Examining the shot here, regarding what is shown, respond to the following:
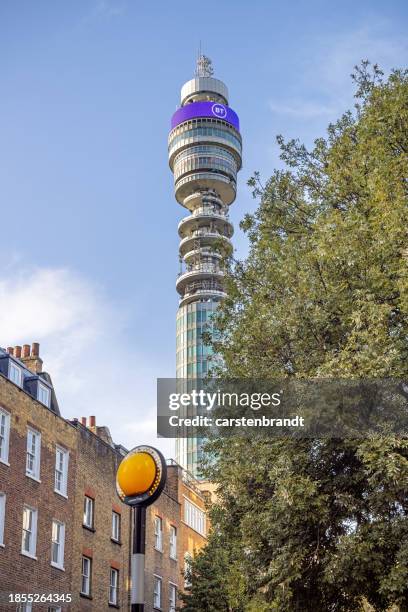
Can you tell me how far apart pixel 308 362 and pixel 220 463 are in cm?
396

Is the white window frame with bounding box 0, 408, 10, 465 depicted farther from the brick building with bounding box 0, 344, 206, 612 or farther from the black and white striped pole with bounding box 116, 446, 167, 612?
the black and white striped pole with bounding box 116, 446, 167, 612

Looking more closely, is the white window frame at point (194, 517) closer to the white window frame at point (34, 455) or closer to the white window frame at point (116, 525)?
the white window frame at point (116, 525)

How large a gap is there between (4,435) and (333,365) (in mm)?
Result: 14933

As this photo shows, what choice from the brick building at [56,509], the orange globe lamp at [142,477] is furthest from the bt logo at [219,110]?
the orange globe lamp at [142,477]

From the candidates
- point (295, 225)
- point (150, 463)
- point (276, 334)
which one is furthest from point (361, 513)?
point (150, 463)

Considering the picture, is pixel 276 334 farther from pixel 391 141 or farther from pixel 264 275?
Result: pixel 391 141

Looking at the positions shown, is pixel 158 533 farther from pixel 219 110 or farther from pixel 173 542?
pixel 219 110

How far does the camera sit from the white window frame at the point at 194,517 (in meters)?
50.4

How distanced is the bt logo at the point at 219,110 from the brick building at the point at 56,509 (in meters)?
130

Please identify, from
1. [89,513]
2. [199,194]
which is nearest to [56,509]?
[89,513]

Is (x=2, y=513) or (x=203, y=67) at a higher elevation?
(x=203, y=67)

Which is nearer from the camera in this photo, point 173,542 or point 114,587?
point 114,587

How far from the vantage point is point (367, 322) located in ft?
61.1

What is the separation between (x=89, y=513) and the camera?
117ft
